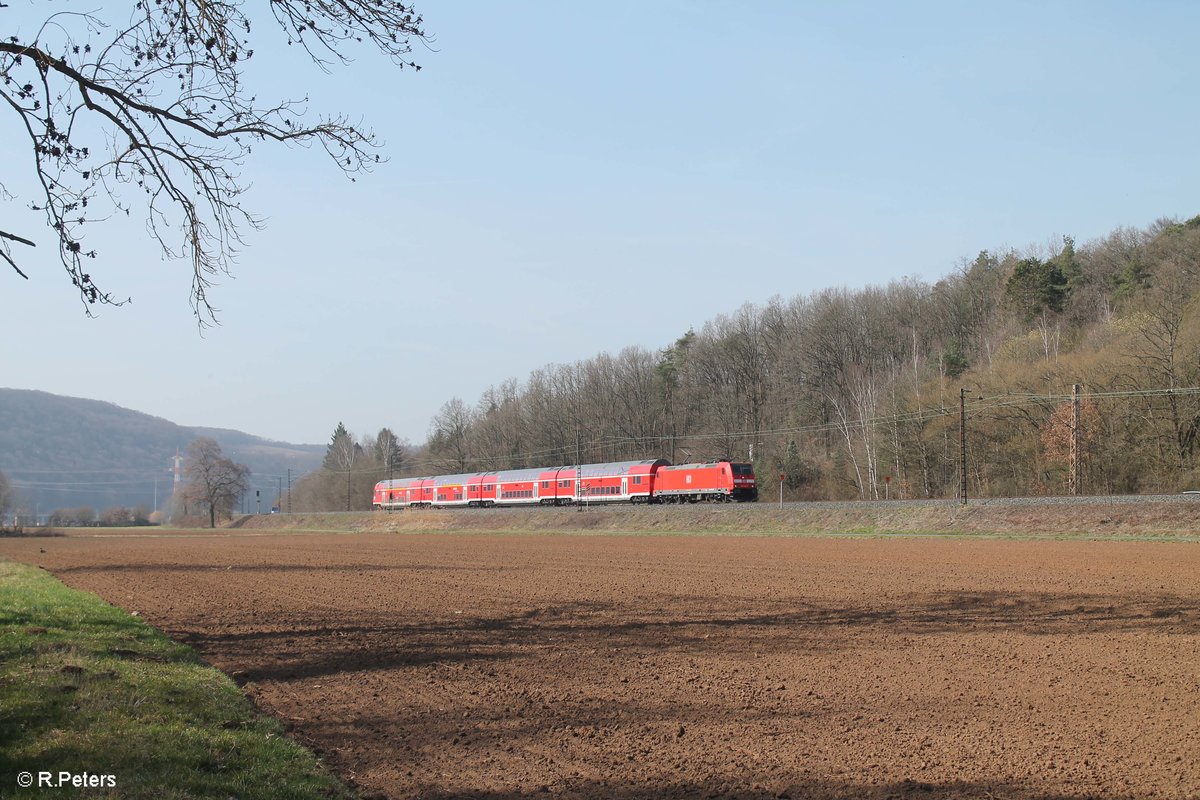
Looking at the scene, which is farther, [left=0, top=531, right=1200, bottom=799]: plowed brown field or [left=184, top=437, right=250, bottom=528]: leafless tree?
[left=184, top=437, right=250, bottom=528]: leafless tree

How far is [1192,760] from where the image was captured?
7.21 meters

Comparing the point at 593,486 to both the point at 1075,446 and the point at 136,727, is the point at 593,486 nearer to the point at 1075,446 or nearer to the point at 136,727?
the point at 1075,446

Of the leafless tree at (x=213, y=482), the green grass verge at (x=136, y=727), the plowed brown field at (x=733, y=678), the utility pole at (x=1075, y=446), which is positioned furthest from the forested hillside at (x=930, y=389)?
the green grass verge at (x=136, y=727)

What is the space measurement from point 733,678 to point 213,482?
111 m

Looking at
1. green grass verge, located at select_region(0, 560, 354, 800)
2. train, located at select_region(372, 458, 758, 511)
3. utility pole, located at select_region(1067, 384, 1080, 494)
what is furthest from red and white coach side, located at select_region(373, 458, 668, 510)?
green grass verge, located at select_region(0, 560, 354, 800)

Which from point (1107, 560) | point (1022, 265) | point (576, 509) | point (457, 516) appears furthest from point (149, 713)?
point (1022, 265)

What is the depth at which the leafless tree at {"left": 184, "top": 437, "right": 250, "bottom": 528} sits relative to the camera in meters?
110

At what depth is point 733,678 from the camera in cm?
1043

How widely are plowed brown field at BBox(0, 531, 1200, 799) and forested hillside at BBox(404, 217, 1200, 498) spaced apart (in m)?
35.2

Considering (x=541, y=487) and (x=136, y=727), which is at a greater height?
(x=136, y=727)

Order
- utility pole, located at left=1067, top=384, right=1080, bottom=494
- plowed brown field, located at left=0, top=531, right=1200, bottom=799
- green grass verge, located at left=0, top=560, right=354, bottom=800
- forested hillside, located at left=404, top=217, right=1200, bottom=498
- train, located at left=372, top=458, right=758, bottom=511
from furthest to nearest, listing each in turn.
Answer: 1. train, located at left=372, top=458, right=758, bottom=511
2. forested hillside, located at left=404, top=217, right=1200, bottom=498
3. utility pole, located at left=1067, top=384, right=1080, bottom=494
4. plowed brown field, located at left=0, top=531, right=1200, bottom=799
5. green grass verge, located at left=0, top=560, right=354, bottom=800

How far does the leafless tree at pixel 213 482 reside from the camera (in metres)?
110

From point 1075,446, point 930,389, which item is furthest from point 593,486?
point 1075,446

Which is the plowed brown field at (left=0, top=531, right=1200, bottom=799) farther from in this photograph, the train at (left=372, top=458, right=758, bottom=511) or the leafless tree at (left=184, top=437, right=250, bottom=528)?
the leafless tree at (left=184, top=437, right=250, bottom=528)
